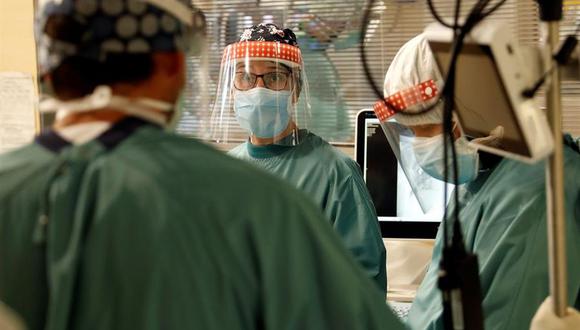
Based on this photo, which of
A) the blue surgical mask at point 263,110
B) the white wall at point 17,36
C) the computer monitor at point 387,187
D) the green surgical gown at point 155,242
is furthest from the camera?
the white wall at point 17,36

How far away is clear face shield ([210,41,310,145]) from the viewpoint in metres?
2.15

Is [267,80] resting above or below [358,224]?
above

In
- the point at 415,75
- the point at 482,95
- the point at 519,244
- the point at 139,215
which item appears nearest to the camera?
the point at 139,215

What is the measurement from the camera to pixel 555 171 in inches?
40.9

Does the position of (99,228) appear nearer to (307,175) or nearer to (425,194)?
(307,175)

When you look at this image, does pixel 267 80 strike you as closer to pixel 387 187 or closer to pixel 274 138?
pixel 274 138

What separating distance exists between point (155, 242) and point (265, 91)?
4.71 ft

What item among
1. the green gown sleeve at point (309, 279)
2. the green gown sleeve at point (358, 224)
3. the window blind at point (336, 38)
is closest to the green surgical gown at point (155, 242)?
the green gown sleeve at point (309, 279)

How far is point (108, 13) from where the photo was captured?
31.5 inches

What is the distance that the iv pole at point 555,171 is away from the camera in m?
1.02

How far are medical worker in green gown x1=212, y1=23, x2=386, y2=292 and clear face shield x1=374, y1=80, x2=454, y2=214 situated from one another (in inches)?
8.3

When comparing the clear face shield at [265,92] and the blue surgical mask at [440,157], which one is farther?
the clear face shield at [265,92]

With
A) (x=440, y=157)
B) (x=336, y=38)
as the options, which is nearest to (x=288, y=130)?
(x=336, y=38)

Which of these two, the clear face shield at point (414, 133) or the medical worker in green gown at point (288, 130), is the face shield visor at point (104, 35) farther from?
the medical worker in green gown at point (288, 130)
